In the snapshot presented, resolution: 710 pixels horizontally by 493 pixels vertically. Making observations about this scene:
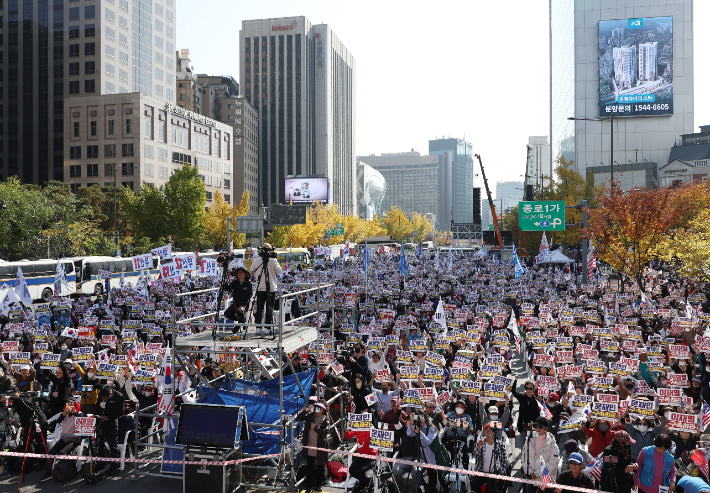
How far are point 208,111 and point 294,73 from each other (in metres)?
35.3

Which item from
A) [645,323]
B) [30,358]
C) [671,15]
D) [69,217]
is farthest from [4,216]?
[671,15]

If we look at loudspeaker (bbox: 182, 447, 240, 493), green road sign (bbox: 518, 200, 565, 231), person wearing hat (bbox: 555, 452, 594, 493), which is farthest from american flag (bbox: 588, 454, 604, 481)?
green road sign (bbox: 518, 200, 565, 231)

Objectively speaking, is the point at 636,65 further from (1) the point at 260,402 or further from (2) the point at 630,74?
(1) the point at 260,402

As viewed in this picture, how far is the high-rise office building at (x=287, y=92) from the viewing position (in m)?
157

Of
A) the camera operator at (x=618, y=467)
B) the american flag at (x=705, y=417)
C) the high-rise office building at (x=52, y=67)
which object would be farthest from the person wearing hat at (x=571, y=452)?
the high-rise office building at (x=52, y=67)

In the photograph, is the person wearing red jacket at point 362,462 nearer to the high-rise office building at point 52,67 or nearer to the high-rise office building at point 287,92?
the high-rise office building at point 52,67

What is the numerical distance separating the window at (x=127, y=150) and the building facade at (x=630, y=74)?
61.1m

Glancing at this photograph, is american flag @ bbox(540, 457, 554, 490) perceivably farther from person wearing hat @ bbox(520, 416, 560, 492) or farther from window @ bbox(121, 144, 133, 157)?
window @ bbox(121, 144, 133, 157)

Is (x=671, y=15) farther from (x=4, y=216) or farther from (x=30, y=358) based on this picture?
(x=30, y=358)

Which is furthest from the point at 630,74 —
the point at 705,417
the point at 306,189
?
the point at 705,417

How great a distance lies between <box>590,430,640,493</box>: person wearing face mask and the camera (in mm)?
7969

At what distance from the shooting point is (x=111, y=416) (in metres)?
10.2

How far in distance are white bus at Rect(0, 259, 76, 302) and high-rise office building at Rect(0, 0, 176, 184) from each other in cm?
5388

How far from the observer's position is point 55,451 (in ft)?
32.9
